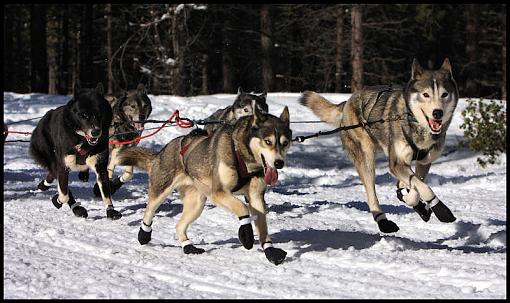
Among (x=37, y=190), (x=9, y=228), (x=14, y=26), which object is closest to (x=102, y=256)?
(x=9, y=228)

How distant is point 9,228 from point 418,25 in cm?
2496

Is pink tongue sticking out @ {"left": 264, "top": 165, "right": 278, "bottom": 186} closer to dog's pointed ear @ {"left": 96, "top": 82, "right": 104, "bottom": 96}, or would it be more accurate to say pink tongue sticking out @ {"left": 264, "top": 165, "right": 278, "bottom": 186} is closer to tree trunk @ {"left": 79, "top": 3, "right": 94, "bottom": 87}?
dog's pointed ear @ {"left": 96, "top": 82, "right": 104, "bottom": 96}

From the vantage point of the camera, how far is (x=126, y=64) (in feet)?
112

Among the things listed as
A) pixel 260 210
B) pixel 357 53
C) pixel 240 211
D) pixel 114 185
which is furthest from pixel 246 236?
pixel 357 53

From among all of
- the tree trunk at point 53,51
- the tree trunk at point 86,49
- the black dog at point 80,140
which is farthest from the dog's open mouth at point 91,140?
the tree trunk at point 53,51

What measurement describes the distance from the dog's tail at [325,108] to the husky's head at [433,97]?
1.57 m

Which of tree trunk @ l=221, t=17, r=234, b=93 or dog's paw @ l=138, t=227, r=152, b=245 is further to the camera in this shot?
tree trunk @ l=221, t=17, r=234, b=93

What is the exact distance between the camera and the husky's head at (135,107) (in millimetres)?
9922

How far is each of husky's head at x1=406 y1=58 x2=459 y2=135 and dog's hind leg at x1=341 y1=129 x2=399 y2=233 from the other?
0.94m

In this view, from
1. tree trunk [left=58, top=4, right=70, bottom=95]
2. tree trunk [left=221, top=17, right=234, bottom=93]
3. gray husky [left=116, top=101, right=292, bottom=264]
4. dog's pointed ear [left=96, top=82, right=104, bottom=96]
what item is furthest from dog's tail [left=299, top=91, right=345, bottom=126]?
tree trunk [left=58, top=4, right=70, bottom=95]

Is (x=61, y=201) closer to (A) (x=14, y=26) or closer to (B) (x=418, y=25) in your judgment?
(B) (x=418, y=25)

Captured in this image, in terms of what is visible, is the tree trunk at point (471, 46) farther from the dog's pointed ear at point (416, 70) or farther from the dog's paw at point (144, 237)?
the dog's paw at point (144, 237)

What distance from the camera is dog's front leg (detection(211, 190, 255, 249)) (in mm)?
5453

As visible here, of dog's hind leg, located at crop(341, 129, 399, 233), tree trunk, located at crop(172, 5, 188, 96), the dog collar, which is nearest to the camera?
dog's hind leg, located at crop(341, 129, 399, 233)
